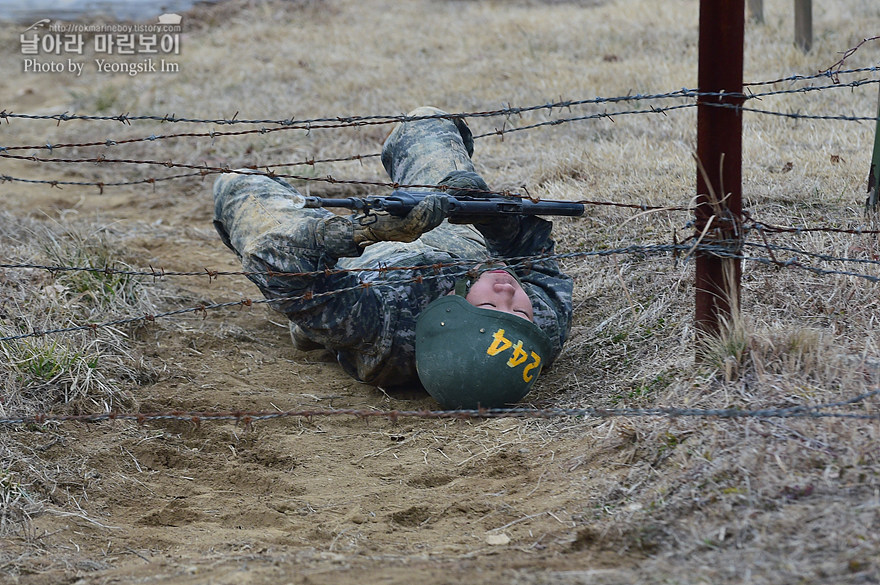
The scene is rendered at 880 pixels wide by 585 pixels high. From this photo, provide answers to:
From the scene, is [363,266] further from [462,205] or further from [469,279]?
[462,205]

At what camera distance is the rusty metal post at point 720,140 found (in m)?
2.99

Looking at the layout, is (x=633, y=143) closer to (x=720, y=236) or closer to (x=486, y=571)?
(x=720, y=236)

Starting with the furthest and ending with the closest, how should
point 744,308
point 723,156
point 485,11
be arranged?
point 485,11
point 744,308
point 723,156

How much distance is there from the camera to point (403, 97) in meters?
8.54

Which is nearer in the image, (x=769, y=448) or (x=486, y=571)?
(x=486, y=571)

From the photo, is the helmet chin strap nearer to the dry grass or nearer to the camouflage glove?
the camouflage glove

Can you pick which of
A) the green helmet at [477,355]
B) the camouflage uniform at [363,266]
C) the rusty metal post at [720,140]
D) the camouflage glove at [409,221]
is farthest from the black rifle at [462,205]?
the rusty metal post at [720,140]

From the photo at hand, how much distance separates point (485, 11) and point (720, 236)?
388 inches

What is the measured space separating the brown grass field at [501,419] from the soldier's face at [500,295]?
1.37 feet

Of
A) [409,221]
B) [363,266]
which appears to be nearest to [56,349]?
[363,266]

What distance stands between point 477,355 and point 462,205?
1.98ft

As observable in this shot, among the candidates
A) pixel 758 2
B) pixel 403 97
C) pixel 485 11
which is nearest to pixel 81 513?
pixel 403 97

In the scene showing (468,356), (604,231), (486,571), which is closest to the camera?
(486,571)

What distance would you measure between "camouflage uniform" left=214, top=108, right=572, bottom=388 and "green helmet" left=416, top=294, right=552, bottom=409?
21 cm
